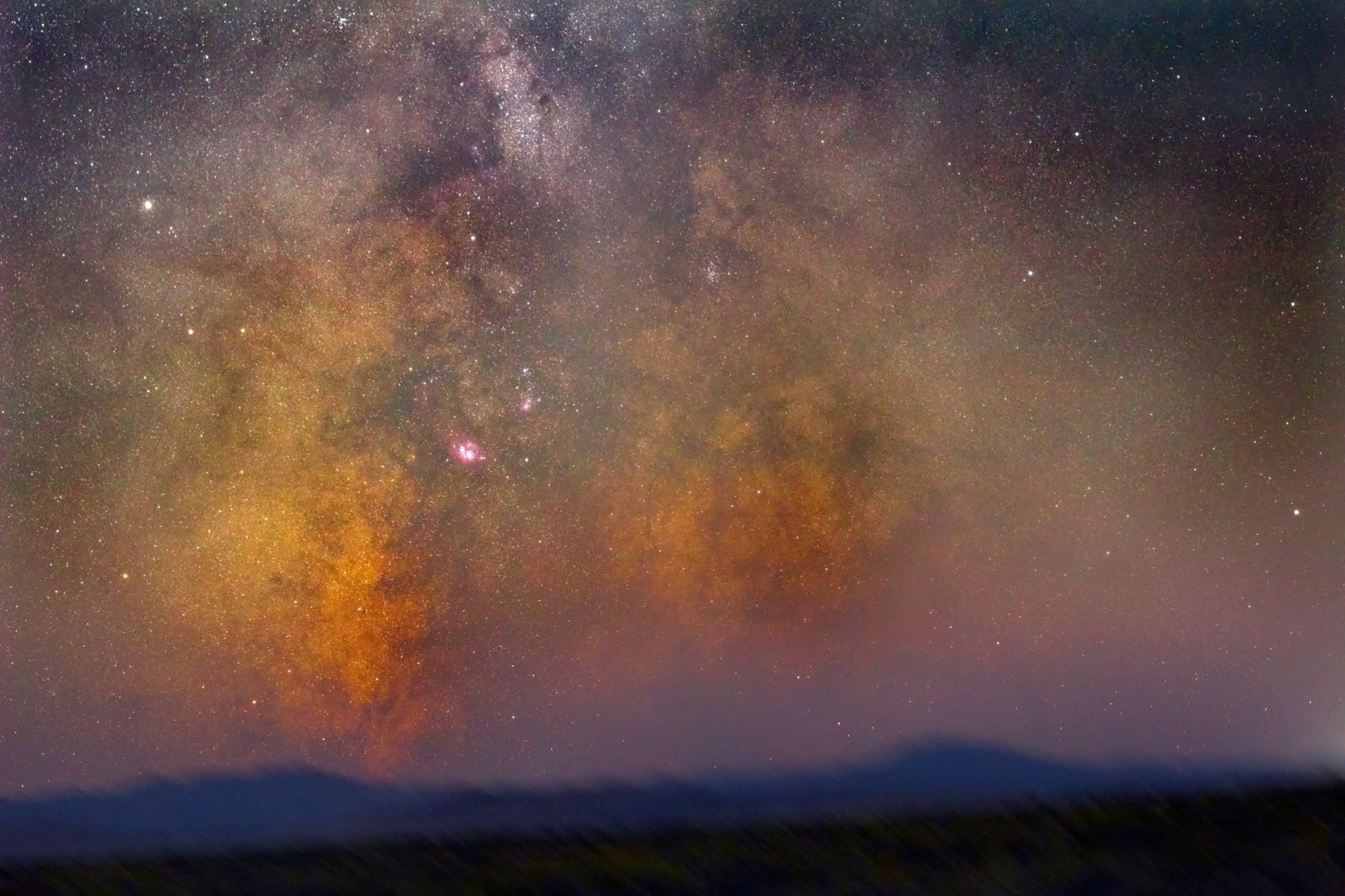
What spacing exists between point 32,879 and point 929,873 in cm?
328

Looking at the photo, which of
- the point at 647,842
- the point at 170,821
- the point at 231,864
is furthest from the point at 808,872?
the point at 170,821

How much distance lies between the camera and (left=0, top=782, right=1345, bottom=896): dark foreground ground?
3.28 m

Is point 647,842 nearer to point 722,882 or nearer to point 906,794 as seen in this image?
point 722,882

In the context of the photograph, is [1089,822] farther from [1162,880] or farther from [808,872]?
[808,872]

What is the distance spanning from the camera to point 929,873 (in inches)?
133

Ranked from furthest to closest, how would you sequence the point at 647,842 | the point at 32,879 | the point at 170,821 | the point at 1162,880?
the point at 170,821 < the point at 647,842 < the point at 32,879 < the point at 1162,880

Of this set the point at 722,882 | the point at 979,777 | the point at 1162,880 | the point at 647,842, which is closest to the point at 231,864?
the point at 647,842

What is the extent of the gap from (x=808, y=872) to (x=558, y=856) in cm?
93

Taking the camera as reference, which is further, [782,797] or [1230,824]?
[782,797]

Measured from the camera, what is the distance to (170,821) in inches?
160

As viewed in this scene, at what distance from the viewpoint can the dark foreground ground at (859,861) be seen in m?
3.28

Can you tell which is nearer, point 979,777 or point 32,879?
point 32,879

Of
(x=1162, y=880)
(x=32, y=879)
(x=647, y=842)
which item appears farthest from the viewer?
(x=647, y=842)

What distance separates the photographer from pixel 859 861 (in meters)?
3.50
